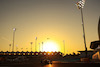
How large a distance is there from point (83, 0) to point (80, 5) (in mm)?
2047

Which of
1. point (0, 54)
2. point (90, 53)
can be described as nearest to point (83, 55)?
point (90, 53)

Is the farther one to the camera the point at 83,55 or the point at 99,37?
the point at 83,55

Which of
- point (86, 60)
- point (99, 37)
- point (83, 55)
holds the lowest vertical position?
point (83, 55)

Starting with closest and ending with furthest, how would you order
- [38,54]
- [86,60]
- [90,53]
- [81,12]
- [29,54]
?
[86,60] < [81,12] < [38,54] < [29,54] < [90,53]

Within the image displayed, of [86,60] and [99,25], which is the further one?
[99,25]

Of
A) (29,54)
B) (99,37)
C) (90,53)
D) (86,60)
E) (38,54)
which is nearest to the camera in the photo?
(86,60)

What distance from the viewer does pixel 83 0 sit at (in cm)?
3447

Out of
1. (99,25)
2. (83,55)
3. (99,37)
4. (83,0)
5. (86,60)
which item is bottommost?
(83,55)

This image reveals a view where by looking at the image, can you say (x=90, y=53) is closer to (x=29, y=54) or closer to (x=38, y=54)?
(x=38, y=54)

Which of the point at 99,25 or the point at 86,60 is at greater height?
the point at 99,25

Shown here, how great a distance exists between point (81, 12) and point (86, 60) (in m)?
15.4

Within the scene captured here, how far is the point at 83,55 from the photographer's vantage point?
80.8m

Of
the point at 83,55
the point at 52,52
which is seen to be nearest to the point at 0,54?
the point at 52,52

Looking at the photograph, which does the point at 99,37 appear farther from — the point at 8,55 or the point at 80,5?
the point at 8,55
